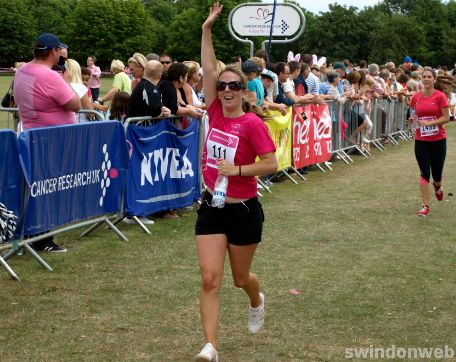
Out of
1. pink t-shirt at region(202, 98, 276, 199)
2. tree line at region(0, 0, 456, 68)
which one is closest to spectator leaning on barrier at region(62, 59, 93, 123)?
pink t-shirt at region(202, 98, 276, 199)

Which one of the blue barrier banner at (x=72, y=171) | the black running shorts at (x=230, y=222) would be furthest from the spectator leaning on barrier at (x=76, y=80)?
the black running shorts at (x=230, y=222)

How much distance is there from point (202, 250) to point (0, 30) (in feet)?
363

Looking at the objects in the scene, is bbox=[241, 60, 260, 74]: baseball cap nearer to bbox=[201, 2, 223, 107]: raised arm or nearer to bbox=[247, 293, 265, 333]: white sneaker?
bbox=[201, 2, 223, 107]: raised arm

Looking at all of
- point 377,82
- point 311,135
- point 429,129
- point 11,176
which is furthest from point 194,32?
point 11,176

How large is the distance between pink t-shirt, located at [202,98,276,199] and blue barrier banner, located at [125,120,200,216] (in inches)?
168

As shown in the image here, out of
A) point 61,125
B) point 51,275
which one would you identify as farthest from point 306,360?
point 61,125

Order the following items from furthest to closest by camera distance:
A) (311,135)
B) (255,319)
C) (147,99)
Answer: (311,135)
(147,99)
(255,319)

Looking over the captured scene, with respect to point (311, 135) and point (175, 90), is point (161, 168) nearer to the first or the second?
point (175, 90)

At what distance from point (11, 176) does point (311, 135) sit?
9.42 meters

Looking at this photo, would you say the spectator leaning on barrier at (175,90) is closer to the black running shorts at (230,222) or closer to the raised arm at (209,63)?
the raised arm at (209,63)

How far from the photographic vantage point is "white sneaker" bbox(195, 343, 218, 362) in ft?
16.7

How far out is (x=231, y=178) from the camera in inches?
217

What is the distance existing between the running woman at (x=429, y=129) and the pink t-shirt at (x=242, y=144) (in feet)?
20.7

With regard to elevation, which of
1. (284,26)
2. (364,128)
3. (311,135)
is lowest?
(364,128)
